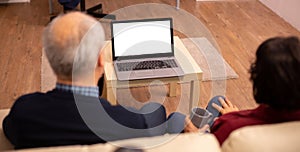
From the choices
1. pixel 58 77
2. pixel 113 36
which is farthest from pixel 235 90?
pixel 58 77

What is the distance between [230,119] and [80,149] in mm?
662

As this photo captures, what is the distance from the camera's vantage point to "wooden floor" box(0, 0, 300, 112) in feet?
10.1

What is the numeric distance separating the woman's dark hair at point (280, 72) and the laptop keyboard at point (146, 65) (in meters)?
1.07

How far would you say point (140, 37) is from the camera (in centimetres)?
257

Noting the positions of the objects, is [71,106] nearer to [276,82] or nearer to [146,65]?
[276,82]

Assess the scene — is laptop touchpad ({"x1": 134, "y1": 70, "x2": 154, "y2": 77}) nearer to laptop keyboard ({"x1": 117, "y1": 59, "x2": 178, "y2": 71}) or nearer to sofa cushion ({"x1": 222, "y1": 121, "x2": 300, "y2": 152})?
laptop keyboard ({"x1": 117, "y1": 59, "x2": 178, "y2": 71})

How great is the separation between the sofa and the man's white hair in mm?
321

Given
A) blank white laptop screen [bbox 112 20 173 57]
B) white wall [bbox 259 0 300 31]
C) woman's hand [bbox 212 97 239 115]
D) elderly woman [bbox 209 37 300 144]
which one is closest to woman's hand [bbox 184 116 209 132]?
woman's hand [bbox 212 97 239 115]

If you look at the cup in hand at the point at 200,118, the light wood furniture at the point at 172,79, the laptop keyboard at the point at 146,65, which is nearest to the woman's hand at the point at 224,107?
the cup in hand at the point at 200,118

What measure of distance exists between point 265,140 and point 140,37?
1.47 metres

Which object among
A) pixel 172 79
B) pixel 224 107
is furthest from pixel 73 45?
pixel 172 79

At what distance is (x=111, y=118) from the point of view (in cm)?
142

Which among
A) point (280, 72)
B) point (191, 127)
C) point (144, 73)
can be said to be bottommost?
point (191, 127)

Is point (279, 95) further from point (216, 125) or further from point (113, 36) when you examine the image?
point (113, 36)
